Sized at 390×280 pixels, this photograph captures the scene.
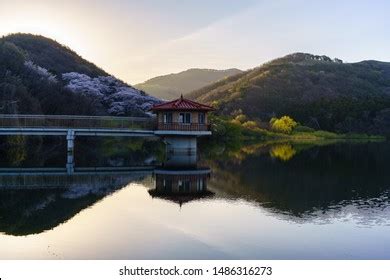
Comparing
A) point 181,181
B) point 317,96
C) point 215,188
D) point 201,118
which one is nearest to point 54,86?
point 201,118

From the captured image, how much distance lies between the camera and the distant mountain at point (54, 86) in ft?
154

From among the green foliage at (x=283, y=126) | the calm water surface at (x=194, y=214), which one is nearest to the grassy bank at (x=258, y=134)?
the green foliage at (x=283, y=126)

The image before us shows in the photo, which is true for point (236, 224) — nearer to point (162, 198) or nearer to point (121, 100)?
point (162, 198)

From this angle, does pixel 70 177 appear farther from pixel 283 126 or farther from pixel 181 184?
pixel 283 126

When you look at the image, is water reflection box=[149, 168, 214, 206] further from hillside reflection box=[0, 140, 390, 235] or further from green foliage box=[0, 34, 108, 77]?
green foliage box=[0, 34, 108, 77]

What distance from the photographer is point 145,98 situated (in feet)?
239

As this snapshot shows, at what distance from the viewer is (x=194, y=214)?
66.9 feet

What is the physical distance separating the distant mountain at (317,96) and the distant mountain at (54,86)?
126 ft

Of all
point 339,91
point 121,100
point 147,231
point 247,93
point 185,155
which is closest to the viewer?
point 147,231

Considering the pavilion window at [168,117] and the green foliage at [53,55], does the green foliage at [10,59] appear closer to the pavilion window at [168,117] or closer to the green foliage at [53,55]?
the pavilion window at [168,117]

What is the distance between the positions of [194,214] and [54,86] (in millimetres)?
40009

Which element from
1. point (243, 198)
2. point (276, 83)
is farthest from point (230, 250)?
point (276, 83)

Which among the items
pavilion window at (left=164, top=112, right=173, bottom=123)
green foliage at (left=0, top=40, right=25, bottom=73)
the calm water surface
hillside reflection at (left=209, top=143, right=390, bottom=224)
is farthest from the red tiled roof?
green foliage at (left=0, top=40, right=25, bottom=73)

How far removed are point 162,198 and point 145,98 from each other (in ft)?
162
